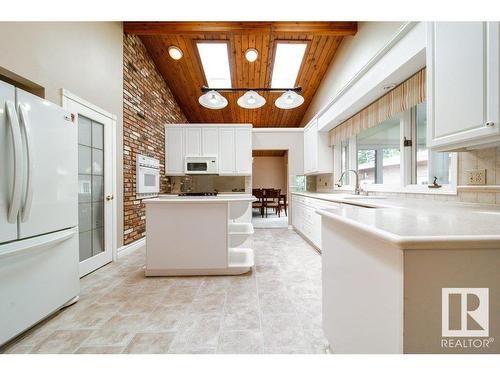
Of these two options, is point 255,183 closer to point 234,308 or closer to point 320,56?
point 320,56

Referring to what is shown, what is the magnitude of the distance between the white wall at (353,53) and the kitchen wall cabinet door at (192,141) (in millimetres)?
2867

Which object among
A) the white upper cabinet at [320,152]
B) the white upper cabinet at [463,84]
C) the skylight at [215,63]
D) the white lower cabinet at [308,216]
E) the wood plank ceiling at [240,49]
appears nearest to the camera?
the white upper cabinet at [463,84]

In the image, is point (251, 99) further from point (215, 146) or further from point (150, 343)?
point (150, 343)

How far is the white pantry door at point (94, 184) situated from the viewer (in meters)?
2.48

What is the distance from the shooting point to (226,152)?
5.11m

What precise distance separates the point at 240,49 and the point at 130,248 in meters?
3.93

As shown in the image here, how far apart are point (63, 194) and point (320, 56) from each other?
458 centimetres

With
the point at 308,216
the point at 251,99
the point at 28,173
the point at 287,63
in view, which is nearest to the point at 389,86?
the point at 251,99

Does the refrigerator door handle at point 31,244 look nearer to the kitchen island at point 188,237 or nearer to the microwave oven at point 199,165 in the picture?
the kitchen island at point 188,237

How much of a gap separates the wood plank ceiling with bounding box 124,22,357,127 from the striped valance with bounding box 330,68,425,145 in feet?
4.33

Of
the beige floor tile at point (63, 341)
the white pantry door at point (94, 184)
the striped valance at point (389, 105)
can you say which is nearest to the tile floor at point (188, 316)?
the beige floor tile at point (63, 341)

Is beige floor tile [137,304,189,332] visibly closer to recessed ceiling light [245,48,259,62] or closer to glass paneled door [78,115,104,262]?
glass paneled door [78,115,104,262]

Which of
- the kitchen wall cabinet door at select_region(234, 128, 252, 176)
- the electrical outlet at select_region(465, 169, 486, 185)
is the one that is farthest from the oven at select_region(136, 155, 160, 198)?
the electrical outlet at select_region(465, 169, 486, 185)

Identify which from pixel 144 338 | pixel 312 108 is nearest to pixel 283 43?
pixel 312 108
